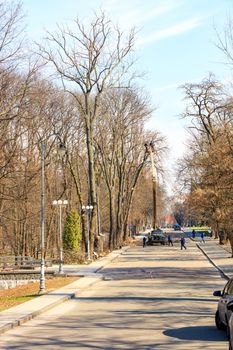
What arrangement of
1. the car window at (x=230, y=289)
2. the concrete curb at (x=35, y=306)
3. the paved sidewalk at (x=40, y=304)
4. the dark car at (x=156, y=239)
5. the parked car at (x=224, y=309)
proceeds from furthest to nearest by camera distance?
the dark car at (x=156, y=239)
the paved sidewalk at (x=40, y=304)
the concrete curb at (x=35, y=306)
the car window at (x=230, y=289)
the parked car at (x=224, y=309)

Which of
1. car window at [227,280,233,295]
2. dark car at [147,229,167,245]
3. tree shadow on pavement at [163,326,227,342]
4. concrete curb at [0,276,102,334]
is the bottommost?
tree shadow on pavement at [163,326,227,342]

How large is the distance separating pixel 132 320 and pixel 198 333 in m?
3.32

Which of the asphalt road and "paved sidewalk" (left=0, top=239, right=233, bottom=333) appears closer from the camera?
the asphalt road

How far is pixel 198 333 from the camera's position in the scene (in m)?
15.1

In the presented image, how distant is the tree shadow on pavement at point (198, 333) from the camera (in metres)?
14.3

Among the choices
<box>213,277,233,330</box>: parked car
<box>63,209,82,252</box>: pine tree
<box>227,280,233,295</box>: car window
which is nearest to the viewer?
<box>213,277,233,330</box>: parked car

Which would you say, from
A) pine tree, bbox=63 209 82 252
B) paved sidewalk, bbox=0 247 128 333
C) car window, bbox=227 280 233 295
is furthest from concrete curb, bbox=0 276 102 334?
pine tree, bbox=63 209 82 252

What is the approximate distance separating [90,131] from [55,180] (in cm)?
1612

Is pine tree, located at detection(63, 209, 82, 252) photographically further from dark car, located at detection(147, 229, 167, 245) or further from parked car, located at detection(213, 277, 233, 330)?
parked car, located at detection(213, 277, 233, 330)

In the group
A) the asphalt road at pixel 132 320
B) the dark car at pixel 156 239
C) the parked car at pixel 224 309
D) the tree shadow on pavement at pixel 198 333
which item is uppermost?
the dark car at pixel 156 239

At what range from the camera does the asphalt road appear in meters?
13.9

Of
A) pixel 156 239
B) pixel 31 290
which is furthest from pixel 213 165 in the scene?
pixel 156 239

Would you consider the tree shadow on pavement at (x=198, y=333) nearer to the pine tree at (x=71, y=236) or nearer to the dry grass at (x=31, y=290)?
the dry grass at (x=31, y=290)

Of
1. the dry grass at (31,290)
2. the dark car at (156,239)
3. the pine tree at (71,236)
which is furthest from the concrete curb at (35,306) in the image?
the dark car at (156,239)
